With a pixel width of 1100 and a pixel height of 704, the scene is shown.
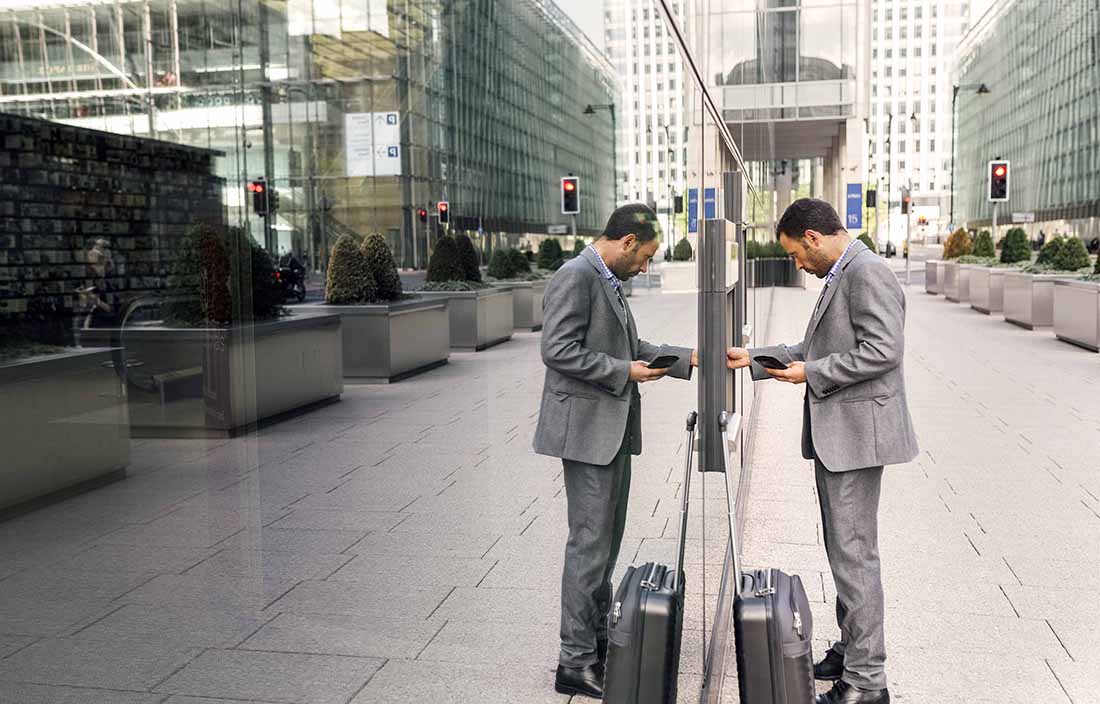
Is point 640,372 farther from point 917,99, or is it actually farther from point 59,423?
point 917,99

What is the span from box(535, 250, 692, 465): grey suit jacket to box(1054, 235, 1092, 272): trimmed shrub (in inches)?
732

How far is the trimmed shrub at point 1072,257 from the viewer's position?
788 inches

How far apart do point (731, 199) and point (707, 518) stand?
4.99 feet

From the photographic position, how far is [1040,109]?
72.6 metres

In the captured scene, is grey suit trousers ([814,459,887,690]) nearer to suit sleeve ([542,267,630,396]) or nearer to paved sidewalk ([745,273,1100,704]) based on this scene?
paved sidewalk ([745,273,1100,704])

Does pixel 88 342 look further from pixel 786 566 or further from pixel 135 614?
pixel 786 566

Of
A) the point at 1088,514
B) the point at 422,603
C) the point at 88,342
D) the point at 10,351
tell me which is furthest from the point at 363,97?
the point at 1088,514

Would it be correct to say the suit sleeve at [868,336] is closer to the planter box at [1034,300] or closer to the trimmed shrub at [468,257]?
the trimmed shrub at [468,257]

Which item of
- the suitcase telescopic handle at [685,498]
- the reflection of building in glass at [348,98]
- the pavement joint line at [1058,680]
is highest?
the reflection of building in glass at [348,98]

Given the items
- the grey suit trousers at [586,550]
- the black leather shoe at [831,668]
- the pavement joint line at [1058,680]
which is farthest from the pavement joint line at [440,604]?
the pavement joint line at [1058,680]

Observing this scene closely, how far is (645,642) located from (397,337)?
6017 millimetres

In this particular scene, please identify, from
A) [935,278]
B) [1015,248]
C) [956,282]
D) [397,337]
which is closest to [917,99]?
[935,278]

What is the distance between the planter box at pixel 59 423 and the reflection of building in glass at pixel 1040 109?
220 ft

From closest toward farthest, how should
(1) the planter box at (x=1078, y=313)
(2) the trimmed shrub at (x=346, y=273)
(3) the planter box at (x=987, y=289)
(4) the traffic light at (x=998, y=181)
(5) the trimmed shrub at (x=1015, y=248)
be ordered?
1. (2) the trimmed shrub at (x=346, y=273)
2. (1) the planter box at (x=1078, y=313)
3. (3) the planter box at (x=987, y=289)
4. (5) the trimmed shrub at (x=1015, y=248)
5. (4) the traffic light at (x=998, y=181)
